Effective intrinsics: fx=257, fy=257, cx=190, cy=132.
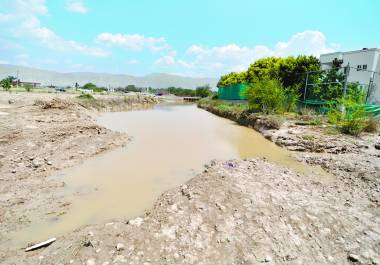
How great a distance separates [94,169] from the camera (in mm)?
6734

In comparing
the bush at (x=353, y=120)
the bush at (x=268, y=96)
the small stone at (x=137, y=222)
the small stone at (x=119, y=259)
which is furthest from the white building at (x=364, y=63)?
the small stone at (x=119, y=259)

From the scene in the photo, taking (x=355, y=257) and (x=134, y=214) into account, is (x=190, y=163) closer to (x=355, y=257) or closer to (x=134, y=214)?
(x=134, y=214)

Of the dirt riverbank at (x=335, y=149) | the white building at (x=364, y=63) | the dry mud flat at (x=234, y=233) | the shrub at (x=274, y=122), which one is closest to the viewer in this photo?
the dry mud flat at (x=234, y=233)

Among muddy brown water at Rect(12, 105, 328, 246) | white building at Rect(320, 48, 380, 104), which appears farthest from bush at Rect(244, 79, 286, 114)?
white building at Rect(320, 48, 380, 104)

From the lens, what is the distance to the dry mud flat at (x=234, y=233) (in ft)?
9.93

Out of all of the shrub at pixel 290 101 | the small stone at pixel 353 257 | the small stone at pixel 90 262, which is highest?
the shrub at pixel 290 101

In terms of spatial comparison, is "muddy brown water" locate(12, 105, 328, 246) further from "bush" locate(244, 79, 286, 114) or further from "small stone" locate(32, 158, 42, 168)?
"bush" locate(244, 79, 286, 114)

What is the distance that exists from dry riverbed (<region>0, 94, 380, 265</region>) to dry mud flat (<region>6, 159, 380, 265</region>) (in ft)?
0.04

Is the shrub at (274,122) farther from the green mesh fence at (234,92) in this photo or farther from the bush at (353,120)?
the green mesh fence at (234,92)

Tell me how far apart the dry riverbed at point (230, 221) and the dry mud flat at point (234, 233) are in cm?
1

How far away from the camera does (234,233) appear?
3412 millimetres

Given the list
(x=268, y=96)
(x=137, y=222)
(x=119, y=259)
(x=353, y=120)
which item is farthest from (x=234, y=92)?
(x=119, y=259)

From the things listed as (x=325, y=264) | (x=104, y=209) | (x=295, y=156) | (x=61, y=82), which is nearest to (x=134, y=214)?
(x=104, y=209)

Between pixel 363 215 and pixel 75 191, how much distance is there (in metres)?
5.25
